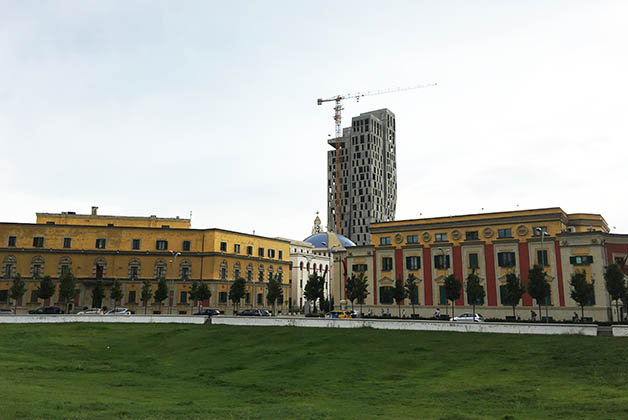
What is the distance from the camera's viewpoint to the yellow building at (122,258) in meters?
86.2

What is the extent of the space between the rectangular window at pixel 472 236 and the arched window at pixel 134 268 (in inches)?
2100

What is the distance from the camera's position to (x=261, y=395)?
26734 millimetres

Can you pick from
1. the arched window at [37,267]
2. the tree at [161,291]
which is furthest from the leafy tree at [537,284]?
the arched window at [37,267]

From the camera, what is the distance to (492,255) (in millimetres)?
78438

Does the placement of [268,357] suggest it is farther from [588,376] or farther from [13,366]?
[588,376]

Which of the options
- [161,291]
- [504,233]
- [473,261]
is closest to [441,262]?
[473,261]

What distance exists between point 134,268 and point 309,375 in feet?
212

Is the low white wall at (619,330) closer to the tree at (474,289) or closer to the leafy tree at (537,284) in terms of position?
the leafy tree at (537,284)

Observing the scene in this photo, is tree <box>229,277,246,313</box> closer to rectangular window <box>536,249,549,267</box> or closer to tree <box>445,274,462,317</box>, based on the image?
tree <box>445,274,462,317</box>

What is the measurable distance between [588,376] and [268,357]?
21046 mm

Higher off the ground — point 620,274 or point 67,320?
point 620,274

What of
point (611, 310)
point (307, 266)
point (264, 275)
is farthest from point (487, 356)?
point (307, 266)

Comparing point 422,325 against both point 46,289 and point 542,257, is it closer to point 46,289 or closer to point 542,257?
point 542,257

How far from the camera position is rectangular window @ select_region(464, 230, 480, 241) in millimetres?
80188
